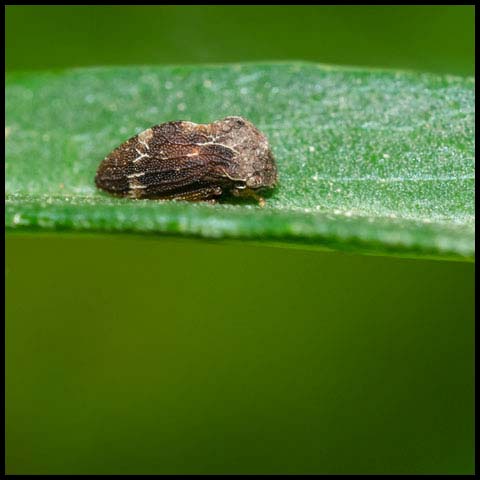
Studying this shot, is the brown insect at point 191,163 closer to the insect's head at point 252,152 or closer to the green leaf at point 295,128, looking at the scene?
the insect's head at point 252,152

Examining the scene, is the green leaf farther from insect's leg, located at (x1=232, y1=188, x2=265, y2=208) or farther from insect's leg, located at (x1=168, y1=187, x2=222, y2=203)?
insect's leg, located at (x1=168, y1=187, x2=222, y2=203)

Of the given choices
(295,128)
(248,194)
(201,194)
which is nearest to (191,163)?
(201,194)

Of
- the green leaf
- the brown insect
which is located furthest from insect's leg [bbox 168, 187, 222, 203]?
the green leaf

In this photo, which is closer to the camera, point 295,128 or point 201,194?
point 295,128

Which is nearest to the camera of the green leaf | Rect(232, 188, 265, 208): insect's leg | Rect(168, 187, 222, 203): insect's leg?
the green leaf

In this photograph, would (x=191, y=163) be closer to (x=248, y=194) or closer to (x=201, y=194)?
(x=201, y=194)

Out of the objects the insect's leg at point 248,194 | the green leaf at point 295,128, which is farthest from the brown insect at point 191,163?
the green leaf at point 295,128
